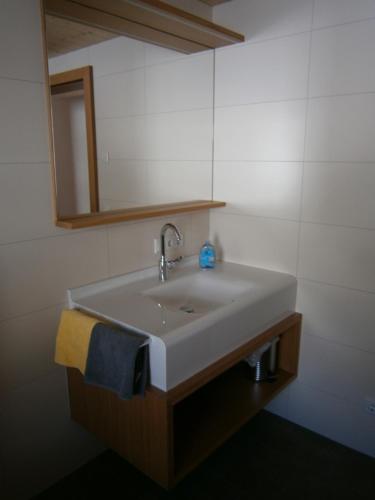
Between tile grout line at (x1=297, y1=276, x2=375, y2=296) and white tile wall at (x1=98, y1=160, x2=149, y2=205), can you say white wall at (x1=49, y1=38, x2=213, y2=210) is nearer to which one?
white tile wall at (x1=98, y1=160, x2=149, y2=205)

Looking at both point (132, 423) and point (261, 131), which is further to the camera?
point (261, 131)

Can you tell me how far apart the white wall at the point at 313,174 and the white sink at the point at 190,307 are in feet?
0.64

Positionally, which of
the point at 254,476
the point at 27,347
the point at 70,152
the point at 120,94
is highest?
the point at 120,94

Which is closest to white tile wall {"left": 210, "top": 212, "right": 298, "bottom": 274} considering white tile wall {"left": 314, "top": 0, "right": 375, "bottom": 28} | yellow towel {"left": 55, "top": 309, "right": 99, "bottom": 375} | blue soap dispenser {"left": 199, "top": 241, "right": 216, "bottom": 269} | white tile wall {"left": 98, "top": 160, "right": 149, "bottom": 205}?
blue soap dispenser {"left": 199, "top": 241, "right": 216, "bottom": 269}

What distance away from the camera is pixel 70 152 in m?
1.62

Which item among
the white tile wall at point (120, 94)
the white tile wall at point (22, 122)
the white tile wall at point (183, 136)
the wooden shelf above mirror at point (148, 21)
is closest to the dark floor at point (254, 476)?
the white tile wall at point (22, 122)

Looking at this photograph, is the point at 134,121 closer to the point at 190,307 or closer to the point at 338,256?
the point at 190,307

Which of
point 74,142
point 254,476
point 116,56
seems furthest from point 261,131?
point 254,476

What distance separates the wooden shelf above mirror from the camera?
4.99ft

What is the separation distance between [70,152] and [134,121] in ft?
1.53

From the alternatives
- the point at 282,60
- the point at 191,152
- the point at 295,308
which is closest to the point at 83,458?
the point at 295,308

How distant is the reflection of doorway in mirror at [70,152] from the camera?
156cm

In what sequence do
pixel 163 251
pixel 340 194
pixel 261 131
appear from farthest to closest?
pixel 261 131, pixel 163 251, pixel 340 194

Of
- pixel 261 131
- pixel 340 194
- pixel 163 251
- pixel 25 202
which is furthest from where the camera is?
pixel 261 131
